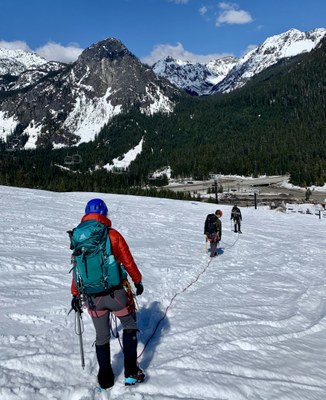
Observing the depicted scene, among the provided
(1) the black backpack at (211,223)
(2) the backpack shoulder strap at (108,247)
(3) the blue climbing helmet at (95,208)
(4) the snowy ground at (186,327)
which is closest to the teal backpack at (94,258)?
(2) the backpack shoulder strap at (108,247)

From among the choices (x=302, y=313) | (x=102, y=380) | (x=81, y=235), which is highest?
(x=81, y=235)

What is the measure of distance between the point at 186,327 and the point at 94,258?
4080mm

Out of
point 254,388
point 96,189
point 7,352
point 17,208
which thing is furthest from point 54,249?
point 96,189

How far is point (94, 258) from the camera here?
5422mm

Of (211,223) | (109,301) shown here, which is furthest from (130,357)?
(211,223)

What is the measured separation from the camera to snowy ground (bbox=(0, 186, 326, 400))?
19.8 feet

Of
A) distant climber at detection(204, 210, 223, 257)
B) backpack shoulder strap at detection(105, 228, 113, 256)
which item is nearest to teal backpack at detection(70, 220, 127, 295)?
backpack shoulder strap at detection(105, 228, 113, 256)

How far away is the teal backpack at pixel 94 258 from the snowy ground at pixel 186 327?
177 cm

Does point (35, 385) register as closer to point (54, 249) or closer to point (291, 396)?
point (291, 396)

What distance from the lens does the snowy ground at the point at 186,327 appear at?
6043 mm

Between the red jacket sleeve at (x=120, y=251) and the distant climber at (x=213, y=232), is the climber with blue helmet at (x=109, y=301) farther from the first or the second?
the distant climber at (x=213, y=232)

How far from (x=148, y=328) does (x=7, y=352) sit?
306 cm

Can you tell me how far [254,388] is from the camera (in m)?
6.17

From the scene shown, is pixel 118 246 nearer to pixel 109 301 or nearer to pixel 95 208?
pixel 95 208
